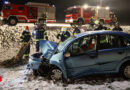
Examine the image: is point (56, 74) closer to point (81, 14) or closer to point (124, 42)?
point (124, 42)

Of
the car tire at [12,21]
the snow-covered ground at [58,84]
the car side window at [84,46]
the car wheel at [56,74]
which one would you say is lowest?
the snow-covered ground at [58,84]

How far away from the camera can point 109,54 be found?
478 cm

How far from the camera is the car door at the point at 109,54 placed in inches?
188

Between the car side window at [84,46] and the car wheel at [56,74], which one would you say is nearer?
the car side window at [84,46]

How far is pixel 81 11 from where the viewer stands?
20.8 meters

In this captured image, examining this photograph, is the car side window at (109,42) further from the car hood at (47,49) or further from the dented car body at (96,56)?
the car hood at (47,49)

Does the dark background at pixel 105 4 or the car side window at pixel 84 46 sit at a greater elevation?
the dark background at pixel 105 4

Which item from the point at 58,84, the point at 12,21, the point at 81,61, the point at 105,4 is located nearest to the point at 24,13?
the point at 12,21

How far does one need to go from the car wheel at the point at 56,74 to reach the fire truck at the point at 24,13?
1238cm

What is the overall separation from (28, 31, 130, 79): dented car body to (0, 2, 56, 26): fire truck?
12.7 metres

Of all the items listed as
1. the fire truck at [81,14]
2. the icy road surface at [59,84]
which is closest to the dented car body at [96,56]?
the icy road surface at [59,84]

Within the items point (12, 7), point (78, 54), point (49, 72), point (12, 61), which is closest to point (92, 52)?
point (78, 54)

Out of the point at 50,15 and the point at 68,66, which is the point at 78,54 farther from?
the point at 50,15

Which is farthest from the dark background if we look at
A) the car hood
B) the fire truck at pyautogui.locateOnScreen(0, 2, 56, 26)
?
the car hood
